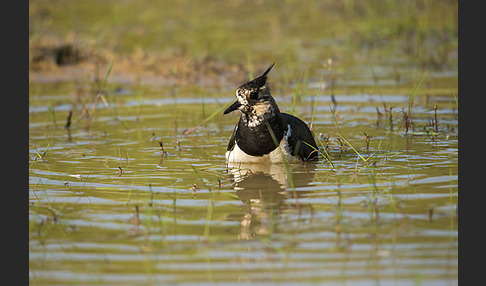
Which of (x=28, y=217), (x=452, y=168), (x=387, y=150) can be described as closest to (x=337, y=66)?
(x=387, y=150)

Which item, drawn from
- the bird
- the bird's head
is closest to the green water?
the bird

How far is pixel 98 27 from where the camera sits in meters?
15.3

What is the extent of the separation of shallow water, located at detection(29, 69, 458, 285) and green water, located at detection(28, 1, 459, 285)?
2cm

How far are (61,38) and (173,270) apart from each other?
10.5m

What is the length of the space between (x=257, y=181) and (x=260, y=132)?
2.16 feet

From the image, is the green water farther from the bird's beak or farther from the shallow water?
the bird's beak

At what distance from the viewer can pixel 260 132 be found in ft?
24.8

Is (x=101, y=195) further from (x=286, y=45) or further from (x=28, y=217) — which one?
(x=286, y=45)

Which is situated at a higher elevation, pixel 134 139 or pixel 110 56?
pixel 110 56

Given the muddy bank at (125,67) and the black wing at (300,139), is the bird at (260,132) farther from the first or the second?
the muddy bank at (125,67)

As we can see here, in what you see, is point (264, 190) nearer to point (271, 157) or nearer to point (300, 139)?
point (271, 157)

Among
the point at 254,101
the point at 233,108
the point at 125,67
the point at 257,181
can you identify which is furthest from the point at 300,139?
the point at 125,67

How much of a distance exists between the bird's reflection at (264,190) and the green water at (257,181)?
22 millimetres

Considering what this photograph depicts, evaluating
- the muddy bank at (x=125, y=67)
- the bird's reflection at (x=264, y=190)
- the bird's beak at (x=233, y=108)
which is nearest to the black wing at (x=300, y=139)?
the bird's reflection at (x=264, y=190)
